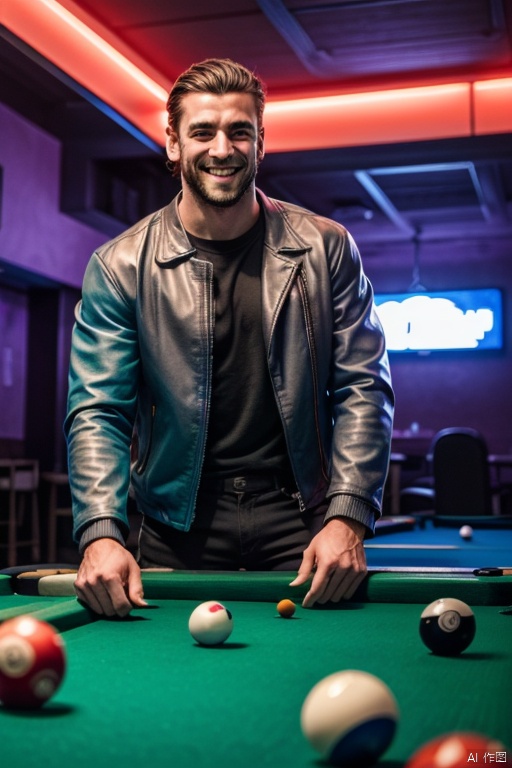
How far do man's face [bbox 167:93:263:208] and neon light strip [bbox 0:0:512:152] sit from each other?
3.69 m

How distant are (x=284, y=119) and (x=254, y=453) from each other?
5044mm

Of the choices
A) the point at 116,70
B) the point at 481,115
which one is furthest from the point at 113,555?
the point at 481,115

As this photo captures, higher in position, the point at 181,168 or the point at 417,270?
the point at 417,270

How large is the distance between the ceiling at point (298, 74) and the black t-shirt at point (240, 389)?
3.24 m

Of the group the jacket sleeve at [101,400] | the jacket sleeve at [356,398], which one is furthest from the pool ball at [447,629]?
the jacket sleeve at [101,400]

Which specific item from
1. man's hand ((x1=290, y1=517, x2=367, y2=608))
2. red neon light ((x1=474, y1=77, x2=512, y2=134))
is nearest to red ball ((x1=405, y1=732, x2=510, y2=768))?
man's hand ((x1=290, y1=517, x2=367, y2=608))

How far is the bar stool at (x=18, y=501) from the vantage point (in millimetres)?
7348

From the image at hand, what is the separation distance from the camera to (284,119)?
674 centimetres

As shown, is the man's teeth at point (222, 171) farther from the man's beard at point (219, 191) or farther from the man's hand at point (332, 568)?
the man's hand at point (332, 568)

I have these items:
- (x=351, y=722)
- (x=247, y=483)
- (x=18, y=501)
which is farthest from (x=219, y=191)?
(x=18, y=501)

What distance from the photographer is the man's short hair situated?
213cm

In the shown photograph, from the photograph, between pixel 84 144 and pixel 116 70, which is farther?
pixel 84 144

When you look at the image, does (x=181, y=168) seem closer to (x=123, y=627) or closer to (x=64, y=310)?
(x=123, y=627)

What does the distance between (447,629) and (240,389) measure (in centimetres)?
103
